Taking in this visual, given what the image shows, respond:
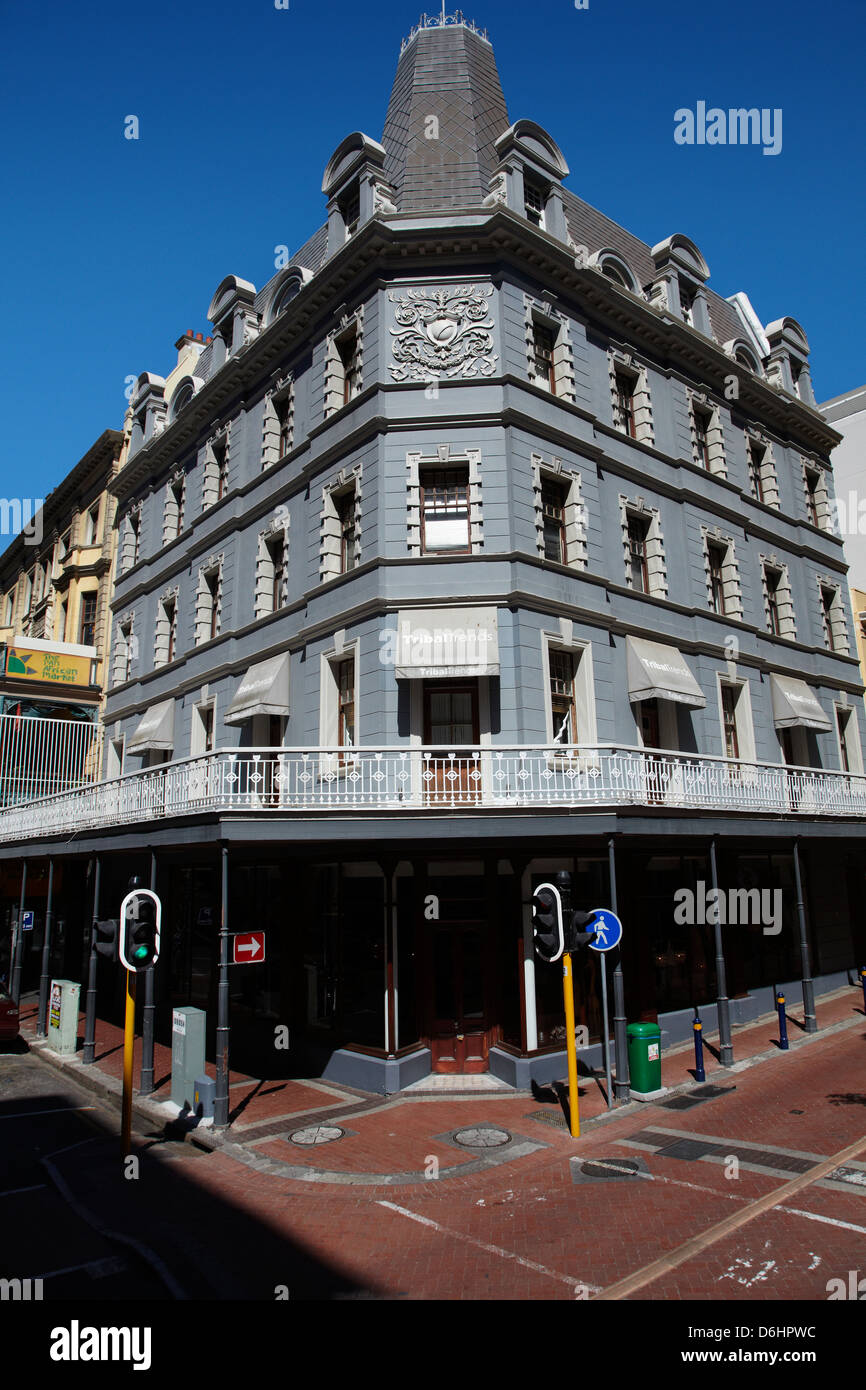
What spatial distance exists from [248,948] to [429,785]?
402 centimetres

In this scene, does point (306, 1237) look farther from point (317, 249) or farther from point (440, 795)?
Result: point (317, 249)

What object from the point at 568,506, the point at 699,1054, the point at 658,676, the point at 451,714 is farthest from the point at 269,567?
the point at 699,1054

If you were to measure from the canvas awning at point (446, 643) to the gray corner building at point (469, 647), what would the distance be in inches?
2.4

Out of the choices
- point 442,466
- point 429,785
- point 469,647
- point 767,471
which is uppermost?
point 767,471

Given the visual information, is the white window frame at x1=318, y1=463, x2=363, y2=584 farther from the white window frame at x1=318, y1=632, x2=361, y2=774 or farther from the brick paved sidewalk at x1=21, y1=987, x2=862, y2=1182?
the brick paved sidewalk at x1=21, y1=987, x2=862, y2=1182

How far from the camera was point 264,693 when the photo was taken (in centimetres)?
1811

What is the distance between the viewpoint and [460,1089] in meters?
13.2

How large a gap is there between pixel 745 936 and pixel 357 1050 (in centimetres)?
960

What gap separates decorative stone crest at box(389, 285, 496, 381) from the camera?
55.2ft

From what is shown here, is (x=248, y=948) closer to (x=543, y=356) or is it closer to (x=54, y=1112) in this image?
(x=54, y=1112)

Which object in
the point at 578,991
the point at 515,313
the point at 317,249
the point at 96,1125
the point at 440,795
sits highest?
the point at 317,249

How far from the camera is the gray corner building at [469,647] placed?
14.0m
